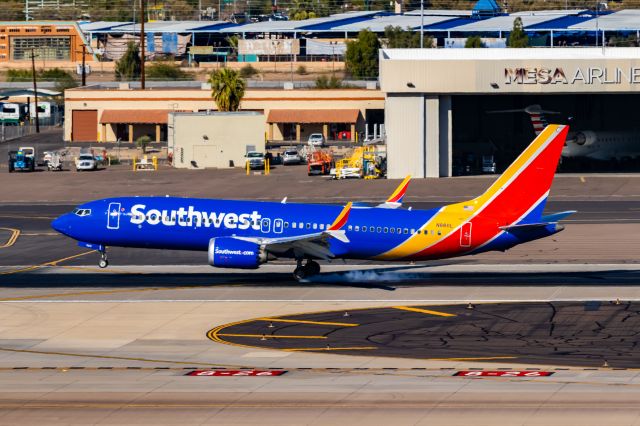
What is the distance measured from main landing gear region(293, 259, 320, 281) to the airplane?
6214 centimetres

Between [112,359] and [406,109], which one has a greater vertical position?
Result: [406,109]

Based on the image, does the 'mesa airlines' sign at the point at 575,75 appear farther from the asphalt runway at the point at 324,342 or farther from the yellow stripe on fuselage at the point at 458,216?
the yellow stripe on fuselage at the point at 458,216

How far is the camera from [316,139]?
153 m

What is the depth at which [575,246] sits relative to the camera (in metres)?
77.6

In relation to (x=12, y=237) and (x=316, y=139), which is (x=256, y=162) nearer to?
(x=316, y=139)

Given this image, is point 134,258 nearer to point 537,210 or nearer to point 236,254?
point 236,254

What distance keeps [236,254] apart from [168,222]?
4.37 meters

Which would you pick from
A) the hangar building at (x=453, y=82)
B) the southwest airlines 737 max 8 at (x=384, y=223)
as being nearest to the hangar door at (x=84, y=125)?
the hangar building at (x=453, y=82)

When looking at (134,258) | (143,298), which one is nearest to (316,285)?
(143,298)

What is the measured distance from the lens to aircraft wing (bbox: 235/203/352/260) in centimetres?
6056

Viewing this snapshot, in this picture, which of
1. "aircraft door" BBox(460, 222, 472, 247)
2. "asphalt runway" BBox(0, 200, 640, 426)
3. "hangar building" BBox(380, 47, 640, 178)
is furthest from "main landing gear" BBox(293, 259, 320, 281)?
"hangar building" BBox(380, 47, 640, 178)

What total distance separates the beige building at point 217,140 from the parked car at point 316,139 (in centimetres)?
2033

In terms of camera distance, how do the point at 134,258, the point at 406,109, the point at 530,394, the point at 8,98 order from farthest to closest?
the point at 8,98
the point at 406,109
the point at 134,258
the point at 530,394

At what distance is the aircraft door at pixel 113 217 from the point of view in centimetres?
6309
